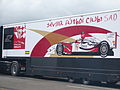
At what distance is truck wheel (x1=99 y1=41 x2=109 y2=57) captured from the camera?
45.5 ft

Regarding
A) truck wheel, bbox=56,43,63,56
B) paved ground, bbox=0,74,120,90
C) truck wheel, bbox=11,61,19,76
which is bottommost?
paved ground, bbox=0,74,120,90

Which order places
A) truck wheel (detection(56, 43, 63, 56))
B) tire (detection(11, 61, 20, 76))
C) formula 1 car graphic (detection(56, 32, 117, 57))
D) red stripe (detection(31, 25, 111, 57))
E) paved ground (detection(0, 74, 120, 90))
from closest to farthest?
paved ground (detection(0, 74, 120, 90))
formula 1 car graphic (detection(56, 32, 117, 57))
red stripe (detection(31, 25, 111, 57))
truck wheel (detection(56, 43, 63, 56))
tire (detection(11, 61, 20, 76))

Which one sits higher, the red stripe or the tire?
the red stripe

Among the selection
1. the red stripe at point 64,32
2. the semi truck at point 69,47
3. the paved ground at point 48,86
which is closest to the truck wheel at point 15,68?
the semi truck at point 69,47

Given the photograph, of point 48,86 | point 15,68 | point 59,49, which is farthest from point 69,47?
point 15,68

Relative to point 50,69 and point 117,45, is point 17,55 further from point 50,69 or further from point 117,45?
point 117,45

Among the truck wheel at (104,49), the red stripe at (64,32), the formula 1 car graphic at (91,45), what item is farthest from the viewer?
the red stripe at (64,32)

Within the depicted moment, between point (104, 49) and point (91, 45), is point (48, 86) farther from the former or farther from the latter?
point (104, 49)

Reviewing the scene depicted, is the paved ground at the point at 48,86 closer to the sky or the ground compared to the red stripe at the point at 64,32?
closer to the ground

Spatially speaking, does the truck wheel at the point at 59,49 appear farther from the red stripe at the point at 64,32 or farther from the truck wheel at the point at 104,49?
the truck wheel at the point at 104,49

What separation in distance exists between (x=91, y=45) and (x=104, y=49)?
85 cm

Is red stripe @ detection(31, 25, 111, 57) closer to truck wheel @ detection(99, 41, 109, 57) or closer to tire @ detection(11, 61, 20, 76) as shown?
truck wheel @ detection(99, 41, 109, 57)

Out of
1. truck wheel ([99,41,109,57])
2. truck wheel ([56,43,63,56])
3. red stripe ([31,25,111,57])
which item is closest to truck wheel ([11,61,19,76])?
red stripe ([31,25,111,57])

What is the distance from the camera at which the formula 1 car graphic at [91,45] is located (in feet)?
45.1
